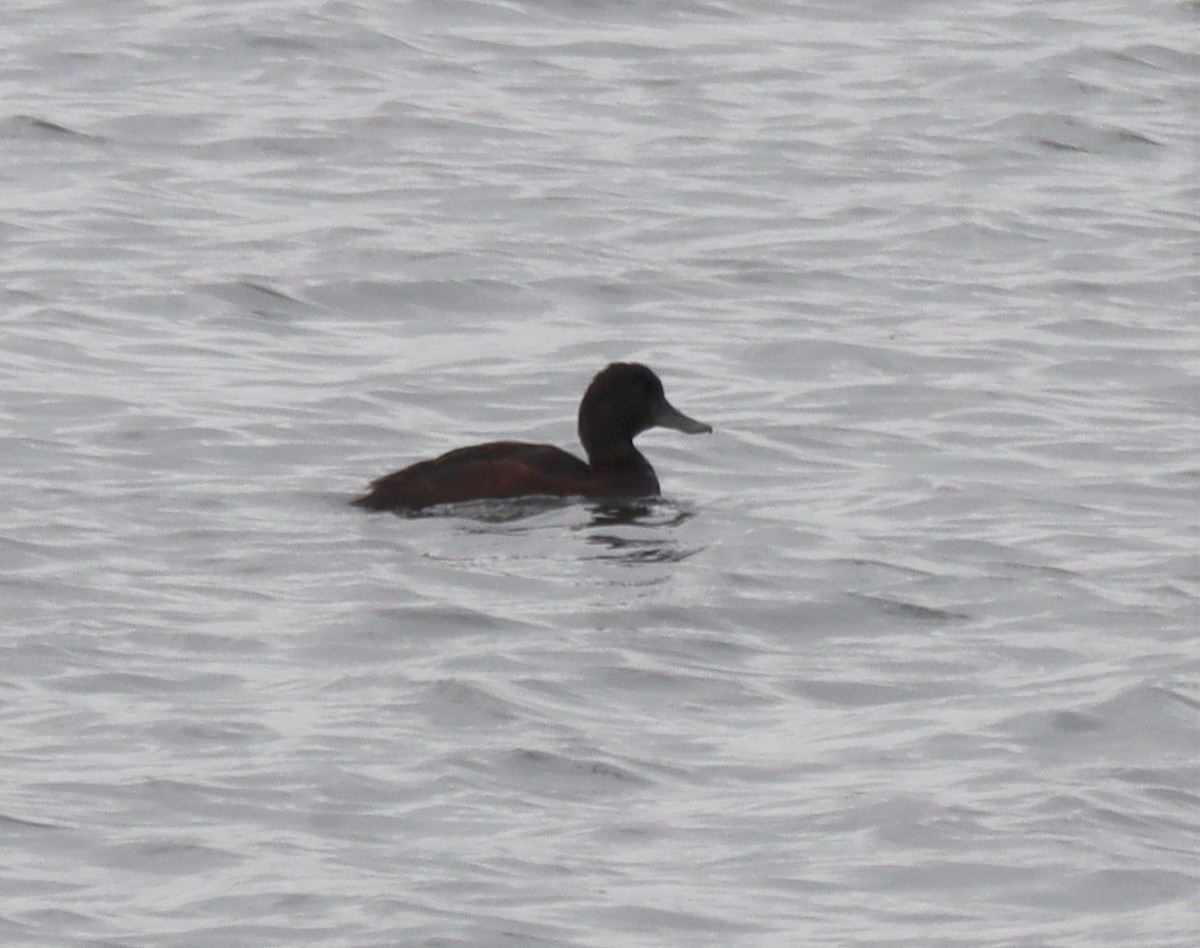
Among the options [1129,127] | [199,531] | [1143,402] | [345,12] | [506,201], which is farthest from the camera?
[345,12]

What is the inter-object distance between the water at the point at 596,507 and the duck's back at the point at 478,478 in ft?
0.33

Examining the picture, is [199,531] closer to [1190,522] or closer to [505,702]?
[505,702]

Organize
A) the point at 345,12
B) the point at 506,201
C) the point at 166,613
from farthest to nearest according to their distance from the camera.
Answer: the point at 345,12 → the point at 506,201 → the point at 166,613

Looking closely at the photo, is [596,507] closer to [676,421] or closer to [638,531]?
[638,531]

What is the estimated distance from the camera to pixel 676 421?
1219 centimetres

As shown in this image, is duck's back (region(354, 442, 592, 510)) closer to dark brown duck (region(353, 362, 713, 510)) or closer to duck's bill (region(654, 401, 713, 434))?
dark brown duck (region(353, 362, 713, 510))

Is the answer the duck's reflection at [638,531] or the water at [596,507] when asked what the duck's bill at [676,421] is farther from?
the duck's reflection at [638,531]

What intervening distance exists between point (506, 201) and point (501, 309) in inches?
108

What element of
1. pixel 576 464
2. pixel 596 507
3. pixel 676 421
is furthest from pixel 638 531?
pixel 676 421

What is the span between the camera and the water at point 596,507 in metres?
7.59

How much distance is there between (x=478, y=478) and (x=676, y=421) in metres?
1.23

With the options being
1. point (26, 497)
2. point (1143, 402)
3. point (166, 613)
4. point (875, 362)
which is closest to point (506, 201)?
point (875, 362)

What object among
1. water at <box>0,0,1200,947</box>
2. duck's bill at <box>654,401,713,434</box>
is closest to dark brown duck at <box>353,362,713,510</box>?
duck's bill at <box>654,401,713,434</box>

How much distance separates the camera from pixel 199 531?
35.7 feet
